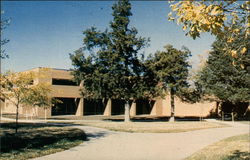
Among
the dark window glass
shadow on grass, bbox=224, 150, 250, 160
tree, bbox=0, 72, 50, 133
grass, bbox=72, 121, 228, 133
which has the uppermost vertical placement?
the dark window glass

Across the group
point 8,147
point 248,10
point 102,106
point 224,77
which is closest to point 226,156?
point 248,10

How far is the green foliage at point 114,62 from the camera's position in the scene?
2605 centimetres

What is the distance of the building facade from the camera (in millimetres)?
39344

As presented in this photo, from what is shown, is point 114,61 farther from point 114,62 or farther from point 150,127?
point 150,127

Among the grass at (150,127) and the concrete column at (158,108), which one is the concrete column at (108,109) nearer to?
the concrete column at (158,108)

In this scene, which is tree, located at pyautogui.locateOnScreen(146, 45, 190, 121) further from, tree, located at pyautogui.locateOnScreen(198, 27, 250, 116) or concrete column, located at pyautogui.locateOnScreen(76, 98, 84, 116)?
concrete column, located at pyautogui.locateOnScreen(76, 98, 84, 116)

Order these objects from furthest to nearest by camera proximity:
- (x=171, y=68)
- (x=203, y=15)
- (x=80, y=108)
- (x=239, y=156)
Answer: (x=80, y=108)
(x=171, y=68)
(x=239, y=156)
(x=203, y=15)

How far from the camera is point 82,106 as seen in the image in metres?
42.8

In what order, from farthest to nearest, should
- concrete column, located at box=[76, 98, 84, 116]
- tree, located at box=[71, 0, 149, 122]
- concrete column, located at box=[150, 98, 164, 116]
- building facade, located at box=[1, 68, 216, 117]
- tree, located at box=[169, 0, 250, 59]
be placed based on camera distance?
1. concrete column, located at box=[150, 98, 164, 116]
2. concrete column, located at box=[76, 98, 84, 116]
3. building facade, located at box=[1, 68, 216, 117]
4. tree, located at box=[71, 0, 149, 122]
5. tree, located at box=[169, 0, 250, 59]

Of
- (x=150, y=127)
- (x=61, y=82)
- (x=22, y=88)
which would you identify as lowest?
(x=150, y=127)

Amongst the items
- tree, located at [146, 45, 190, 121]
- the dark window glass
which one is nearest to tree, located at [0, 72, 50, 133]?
tree, located at [146, 45, 190, 121]

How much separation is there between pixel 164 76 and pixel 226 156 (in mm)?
20329

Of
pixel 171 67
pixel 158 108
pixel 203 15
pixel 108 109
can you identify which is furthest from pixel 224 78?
pixel 203 15

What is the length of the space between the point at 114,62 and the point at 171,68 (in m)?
7.28
